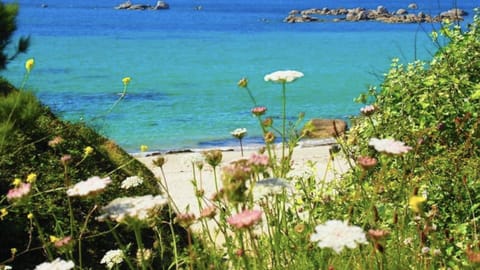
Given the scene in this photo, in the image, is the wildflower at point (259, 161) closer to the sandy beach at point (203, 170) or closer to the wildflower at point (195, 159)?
the wildflower at point (195, 159)

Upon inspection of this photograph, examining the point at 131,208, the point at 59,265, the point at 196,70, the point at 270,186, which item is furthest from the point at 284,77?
the point at 196,70

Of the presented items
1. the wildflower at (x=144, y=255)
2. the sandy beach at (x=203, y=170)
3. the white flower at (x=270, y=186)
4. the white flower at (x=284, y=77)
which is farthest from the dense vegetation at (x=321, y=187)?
the sandy beach at (x=203, y=170)

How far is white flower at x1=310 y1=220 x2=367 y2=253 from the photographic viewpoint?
1600 mm

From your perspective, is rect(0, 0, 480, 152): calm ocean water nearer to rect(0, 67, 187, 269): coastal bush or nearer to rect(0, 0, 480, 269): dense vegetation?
rect(0, 0, 480, 269): dense vegetation

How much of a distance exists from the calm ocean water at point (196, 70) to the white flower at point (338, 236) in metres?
3.38

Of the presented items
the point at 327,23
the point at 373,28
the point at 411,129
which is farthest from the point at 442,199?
the point at 327,23

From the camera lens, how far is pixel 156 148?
1662 centimetres

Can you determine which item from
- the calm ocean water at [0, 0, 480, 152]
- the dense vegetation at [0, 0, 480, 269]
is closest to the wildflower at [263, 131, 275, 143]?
the dense vegetation at [0, 0, 480, 269]

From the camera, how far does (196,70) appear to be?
32.8 metres

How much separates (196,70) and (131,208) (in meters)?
31.4

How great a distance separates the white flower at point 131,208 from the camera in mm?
1626

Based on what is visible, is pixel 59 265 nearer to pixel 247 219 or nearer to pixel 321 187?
pixel 247 219

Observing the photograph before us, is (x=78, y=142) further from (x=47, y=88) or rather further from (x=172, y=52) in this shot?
(x=172, y=52)

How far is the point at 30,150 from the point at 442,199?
293 centimetres
